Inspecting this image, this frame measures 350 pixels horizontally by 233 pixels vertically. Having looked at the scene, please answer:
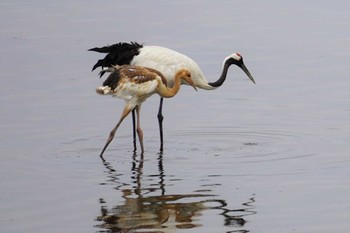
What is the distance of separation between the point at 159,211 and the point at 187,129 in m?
4.12

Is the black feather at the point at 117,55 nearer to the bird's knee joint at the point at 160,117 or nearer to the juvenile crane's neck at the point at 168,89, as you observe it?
the bird's knee joint at the point at 160,117

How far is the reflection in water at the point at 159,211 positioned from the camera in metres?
10.1

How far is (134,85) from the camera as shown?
1341 cm

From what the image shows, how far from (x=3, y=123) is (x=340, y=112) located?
13.9 ft

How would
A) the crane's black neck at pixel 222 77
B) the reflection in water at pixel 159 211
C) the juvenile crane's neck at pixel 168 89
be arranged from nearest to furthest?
the reflection in water at pixel 159 211, the juvenile crane's neck at pixel 168 89, the crane's black neck at pixel 222 77

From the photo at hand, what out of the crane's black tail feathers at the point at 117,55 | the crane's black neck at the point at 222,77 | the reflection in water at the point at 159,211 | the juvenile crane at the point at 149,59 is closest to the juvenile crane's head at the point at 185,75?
the juvenile crane at the point at 149,59

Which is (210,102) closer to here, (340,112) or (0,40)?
(340,112)

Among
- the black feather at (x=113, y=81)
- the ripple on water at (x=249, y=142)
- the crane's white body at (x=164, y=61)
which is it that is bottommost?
the ripple on water at (x=249, y=142)

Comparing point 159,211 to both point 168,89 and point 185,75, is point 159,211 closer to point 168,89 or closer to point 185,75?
point 168,89

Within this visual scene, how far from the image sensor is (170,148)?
1373 centimetres

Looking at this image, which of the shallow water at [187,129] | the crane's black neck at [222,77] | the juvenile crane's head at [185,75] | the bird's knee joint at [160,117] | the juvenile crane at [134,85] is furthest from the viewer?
the crane's black neck at [222,77]

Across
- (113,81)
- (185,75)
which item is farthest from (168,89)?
(113,81)

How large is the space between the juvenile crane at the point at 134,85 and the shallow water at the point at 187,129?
22.7 inches

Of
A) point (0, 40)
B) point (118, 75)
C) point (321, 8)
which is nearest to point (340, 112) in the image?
point (118, 75)
